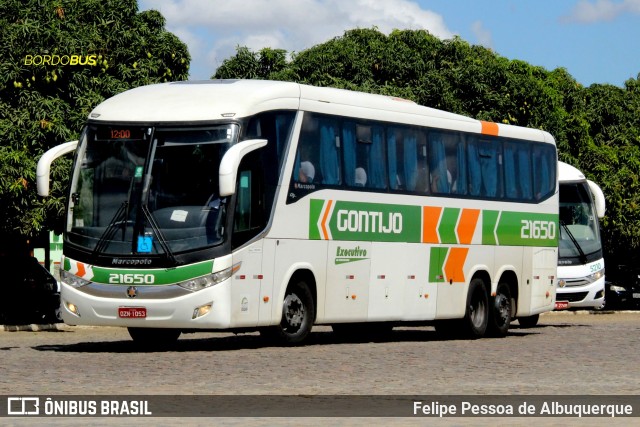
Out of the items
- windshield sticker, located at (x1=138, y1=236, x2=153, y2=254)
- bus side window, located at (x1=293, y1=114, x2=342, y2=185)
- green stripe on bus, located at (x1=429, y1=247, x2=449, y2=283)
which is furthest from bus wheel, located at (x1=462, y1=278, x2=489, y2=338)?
windshield sticker, located at (x1=138, y1=236, x2=153, y2=254)

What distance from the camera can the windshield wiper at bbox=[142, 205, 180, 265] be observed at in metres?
21.5

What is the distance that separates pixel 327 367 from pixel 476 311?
9.74m

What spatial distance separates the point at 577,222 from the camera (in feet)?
126

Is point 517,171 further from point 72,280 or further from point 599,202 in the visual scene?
point 72,280

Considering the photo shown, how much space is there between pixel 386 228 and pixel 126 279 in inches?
212

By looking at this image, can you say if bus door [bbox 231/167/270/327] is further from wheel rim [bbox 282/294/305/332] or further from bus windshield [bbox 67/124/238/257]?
wheel rim [bbox 282/294/305/332]

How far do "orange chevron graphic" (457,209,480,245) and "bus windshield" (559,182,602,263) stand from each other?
10.8 meters

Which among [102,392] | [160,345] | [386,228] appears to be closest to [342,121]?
[386,228]

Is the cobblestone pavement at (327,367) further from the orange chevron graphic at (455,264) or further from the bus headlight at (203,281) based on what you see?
the orange chevron graphic at (455,264)

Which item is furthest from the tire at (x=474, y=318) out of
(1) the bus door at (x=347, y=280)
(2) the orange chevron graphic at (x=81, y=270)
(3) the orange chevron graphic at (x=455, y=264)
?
(2) the orange chevron graphic at (x=81, y=270)

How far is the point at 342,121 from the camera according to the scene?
24406 millimetres

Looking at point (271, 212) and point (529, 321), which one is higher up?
point (271, 212)

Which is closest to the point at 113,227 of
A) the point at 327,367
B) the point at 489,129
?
the point at 327,367

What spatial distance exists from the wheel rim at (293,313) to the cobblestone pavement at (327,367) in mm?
443
